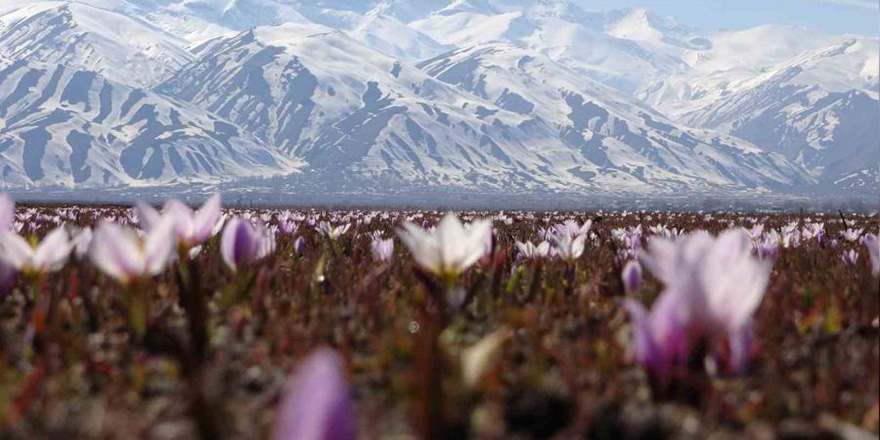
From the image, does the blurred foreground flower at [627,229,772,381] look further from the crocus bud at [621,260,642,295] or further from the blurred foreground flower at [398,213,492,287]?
the crocus bud at [621,260,642,295]

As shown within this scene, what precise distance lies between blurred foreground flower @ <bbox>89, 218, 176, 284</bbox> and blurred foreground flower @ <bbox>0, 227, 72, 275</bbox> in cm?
60

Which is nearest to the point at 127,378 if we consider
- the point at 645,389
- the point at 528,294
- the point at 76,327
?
the point at 76,327

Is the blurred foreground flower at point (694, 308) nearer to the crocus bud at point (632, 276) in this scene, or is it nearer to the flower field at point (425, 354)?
the flower field at point (425, 354)

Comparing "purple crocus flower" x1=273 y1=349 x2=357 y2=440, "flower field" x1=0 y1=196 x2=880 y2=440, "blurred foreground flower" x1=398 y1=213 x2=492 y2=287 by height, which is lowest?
"flower field" x1=0 y1=196 x2=880 y2=440

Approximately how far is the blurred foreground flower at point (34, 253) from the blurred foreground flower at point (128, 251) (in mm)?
595

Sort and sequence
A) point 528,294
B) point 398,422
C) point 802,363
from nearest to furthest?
1. point 398,422
2. point 802,363
3. point 528,294

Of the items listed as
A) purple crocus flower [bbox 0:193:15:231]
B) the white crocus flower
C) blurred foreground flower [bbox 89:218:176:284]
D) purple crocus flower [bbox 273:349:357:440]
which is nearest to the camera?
purple crocus flower [bbox 273:349:357:440]

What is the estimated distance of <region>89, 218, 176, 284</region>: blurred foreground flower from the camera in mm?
2455

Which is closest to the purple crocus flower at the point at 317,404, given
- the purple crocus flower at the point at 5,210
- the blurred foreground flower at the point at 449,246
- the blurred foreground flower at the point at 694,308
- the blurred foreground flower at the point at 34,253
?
the blurred foreground flower at the point at 694,308

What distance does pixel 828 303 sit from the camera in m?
3.33

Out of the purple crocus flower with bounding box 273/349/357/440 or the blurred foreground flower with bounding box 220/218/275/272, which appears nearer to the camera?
the purple crocus flower with bounding box 273/349/357/440

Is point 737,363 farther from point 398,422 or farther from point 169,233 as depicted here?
point 169,233

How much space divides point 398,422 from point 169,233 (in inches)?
45.2

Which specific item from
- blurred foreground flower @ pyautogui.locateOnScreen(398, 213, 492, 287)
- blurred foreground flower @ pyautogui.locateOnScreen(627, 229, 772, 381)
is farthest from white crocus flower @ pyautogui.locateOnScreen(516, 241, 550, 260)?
blurred foreground flower @ pyautogui.locateOnScreen(627, 229, 772, 381)
